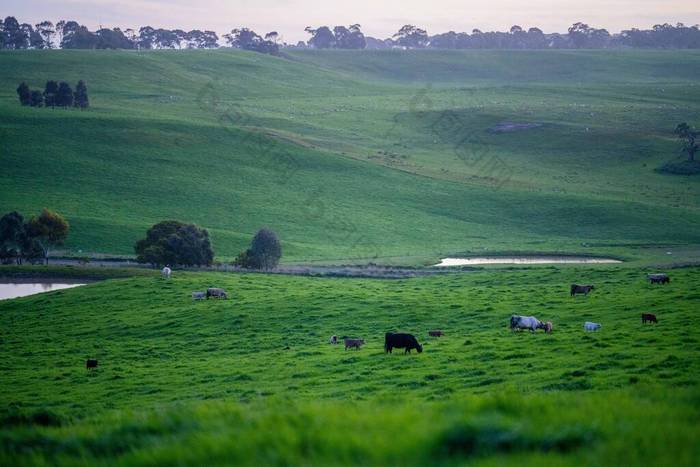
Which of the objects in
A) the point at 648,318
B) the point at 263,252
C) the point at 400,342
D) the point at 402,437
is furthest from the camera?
the point at 263,252

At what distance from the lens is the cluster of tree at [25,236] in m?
62.6

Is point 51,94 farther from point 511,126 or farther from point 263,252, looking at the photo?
point 263,252

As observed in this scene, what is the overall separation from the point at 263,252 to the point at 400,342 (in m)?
34.5

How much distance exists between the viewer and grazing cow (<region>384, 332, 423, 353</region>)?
26688mm

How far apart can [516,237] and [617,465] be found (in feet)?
255

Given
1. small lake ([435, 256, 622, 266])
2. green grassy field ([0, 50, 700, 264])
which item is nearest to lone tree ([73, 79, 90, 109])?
green grassy field ([0, 50, 700, 264])

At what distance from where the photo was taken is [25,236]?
63281 mm

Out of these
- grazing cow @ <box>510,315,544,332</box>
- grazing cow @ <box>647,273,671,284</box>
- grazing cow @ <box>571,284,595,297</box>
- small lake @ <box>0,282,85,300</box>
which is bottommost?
small lake @ <box>0,282,85,300</box>

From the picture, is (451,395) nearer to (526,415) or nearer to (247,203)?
(526,415)

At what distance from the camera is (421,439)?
7.88 meters

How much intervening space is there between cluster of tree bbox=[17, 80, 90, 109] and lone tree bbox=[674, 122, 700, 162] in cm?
8812

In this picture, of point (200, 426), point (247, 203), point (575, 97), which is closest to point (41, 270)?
point (247, 203)

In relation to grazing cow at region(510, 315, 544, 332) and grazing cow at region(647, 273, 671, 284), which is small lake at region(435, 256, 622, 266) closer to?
grazing cow at region(647, 273, 671, 284)

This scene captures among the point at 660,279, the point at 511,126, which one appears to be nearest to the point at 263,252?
the point at 660,279
